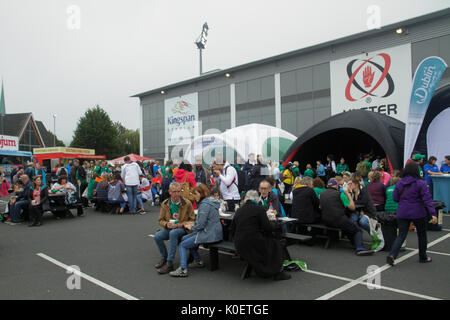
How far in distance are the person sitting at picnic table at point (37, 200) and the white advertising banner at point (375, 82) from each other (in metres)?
21.4

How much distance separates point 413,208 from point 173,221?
3816 millimetres

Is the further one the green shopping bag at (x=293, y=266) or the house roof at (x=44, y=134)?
the house roof at (x=44, y=134)

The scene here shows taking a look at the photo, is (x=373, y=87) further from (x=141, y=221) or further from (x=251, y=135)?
(x=141, y=221)

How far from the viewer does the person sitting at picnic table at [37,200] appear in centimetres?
909

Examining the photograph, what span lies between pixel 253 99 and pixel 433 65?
22329 millimetres

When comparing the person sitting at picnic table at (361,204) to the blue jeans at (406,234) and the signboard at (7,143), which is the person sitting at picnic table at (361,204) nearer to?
the blue jeans at (406,234)

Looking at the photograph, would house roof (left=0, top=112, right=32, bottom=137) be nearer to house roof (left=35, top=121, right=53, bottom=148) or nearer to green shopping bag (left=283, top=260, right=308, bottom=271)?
house roof (left=35, top=121, right=53, bottom=148)

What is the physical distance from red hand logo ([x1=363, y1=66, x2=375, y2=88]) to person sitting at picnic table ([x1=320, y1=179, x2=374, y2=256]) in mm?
20835

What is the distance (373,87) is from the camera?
79.6 feet

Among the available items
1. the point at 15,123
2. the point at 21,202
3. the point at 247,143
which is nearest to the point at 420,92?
the point at 247,143

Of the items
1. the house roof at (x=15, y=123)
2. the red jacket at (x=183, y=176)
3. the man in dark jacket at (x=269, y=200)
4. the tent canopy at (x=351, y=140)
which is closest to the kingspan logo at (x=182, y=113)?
the house roof at (x=15, y=123)

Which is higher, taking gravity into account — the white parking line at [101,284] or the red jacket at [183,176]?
the red jacket at [183,176]

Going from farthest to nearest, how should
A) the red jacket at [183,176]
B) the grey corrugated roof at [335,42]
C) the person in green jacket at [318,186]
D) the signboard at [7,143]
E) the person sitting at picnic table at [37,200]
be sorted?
the signboard at [7,143], the grey corrugated roof at [335,42], the person sitting at picnic table at [37,200], the red jacket at [183,176], the person in green jacket at [318,186]
